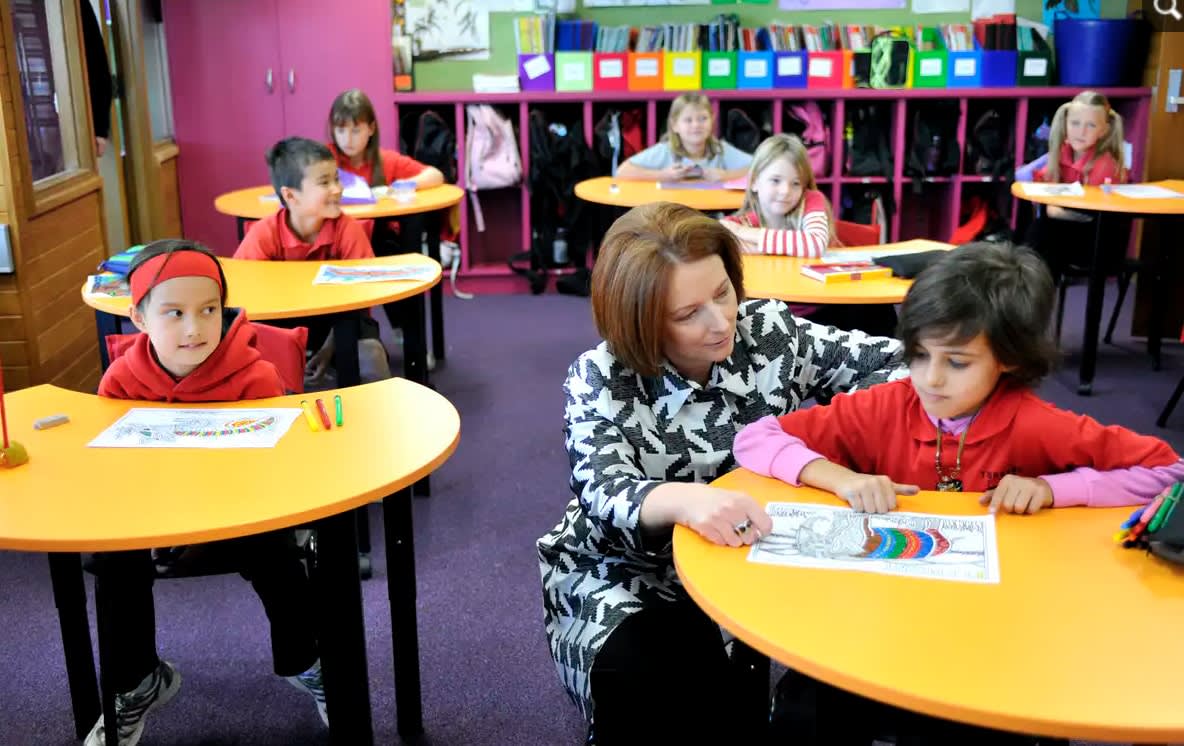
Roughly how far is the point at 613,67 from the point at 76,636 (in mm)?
4675

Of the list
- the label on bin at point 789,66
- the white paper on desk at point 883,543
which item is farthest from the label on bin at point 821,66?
the white paper on desk at point 883,543

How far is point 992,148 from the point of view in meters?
6.37

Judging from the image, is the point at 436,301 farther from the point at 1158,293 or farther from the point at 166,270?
the point at 1158,293

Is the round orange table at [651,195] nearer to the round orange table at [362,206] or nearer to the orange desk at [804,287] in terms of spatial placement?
the round orange table at [362,206]

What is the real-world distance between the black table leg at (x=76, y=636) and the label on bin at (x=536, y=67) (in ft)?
14.9

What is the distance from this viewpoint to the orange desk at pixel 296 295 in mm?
2832

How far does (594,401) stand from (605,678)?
0.40m

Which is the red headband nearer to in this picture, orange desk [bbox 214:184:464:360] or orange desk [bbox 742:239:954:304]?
orange desk [bbox 742:239:954:304]

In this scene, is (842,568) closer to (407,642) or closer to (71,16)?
(407,642)

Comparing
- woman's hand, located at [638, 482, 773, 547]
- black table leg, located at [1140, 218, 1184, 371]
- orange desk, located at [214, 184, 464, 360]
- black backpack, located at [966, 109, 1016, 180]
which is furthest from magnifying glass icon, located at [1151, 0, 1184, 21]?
woman's hand, located at [638, 482, 773, 547]

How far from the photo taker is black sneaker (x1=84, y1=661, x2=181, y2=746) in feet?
6.98

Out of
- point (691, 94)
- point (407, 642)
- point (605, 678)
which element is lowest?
point (407, 642)

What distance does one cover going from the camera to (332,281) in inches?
123

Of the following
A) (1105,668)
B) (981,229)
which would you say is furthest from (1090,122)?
(1105,668)
